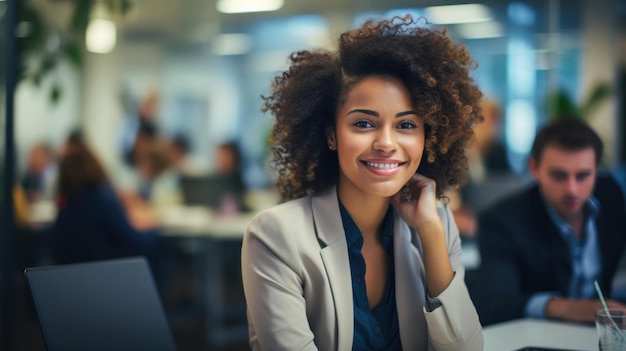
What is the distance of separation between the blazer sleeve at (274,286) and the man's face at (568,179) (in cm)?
140

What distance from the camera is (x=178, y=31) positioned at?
505 centimetres

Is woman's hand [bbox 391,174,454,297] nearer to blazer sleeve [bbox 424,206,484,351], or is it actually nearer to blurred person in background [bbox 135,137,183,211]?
blazer sleeve [bbox 424,206,484,351]

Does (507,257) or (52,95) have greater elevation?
(52,95)

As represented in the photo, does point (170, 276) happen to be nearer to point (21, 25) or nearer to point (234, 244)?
point (234, 244)

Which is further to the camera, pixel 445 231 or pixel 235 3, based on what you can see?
pixel 235 3

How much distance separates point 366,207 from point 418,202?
15 cm

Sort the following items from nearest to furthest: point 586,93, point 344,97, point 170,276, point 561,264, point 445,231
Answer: point 344,97 < point 445,231 < point 561,264 < point 170,276 < point 586,93

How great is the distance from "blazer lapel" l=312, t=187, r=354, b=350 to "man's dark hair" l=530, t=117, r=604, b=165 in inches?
50.3

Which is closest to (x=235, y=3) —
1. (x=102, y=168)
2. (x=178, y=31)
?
(x=178, y=31)

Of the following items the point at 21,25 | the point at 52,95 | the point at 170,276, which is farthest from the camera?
the point at 170,276

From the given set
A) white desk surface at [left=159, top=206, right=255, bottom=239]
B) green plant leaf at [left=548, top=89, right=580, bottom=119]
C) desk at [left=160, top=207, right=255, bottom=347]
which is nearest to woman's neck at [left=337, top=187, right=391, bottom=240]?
white desk surface at [left=159, top=206, right=255, bottom=239]

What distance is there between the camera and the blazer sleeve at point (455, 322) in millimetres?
1889

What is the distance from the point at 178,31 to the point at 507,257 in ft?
10.0

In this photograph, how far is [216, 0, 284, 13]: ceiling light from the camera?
17.1 feet
